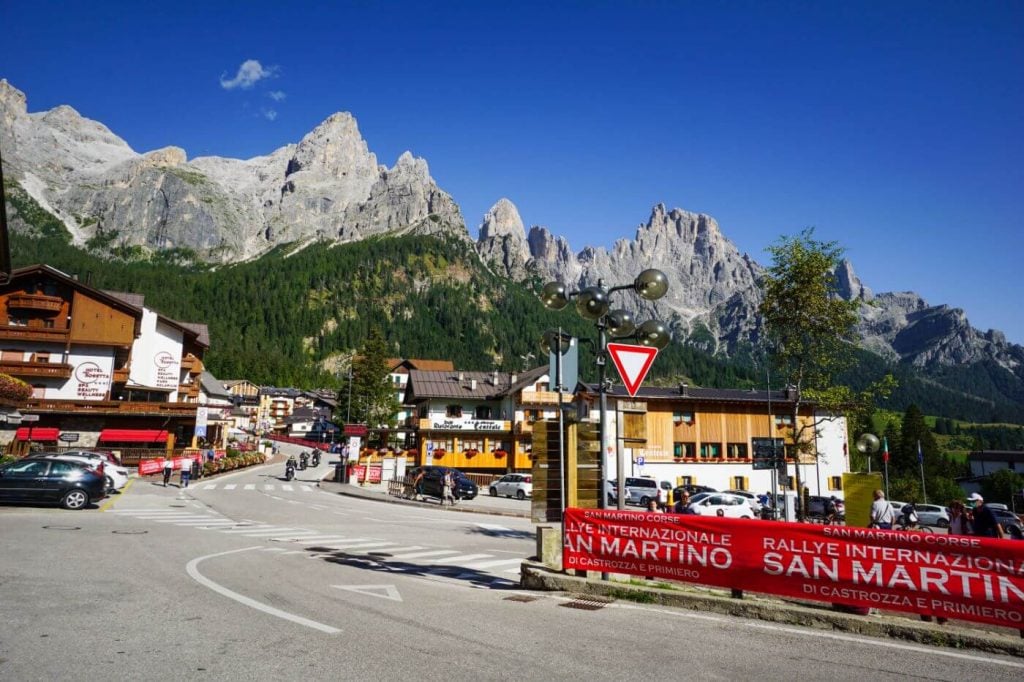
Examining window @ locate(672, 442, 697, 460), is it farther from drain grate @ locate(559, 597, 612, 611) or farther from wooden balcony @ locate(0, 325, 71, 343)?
wooden balcony @ locate(0, 325, 71, 343)

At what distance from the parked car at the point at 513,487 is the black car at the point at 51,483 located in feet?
79.5

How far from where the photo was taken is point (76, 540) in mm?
14078

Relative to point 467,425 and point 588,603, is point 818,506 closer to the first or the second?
point 467,425

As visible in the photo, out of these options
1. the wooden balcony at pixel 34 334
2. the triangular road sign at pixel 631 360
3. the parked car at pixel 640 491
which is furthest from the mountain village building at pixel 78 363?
the triangular road sign at pixel 631 360

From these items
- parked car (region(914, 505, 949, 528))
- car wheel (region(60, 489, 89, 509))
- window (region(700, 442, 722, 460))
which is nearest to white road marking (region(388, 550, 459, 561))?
car wheel (region(60, 489, 89, 509))

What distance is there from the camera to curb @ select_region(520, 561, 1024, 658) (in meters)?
6.73

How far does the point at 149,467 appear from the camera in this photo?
40.6m

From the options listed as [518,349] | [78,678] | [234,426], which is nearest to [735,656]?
[78,678]

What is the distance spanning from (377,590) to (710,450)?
4792cm

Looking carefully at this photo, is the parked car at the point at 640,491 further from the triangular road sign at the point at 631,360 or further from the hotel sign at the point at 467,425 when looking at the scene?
the triangular road sign at the point at 631,360

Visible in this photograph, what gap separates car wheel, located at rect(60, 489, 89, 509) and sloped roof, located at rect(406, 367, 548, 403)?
37.4m

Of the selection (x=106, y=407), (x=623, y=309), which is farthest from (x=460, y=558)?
(x=106, y=407)

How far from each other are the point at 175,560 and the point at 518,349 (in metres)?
170

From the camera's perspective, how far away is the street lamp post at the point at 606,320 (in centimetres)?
984
